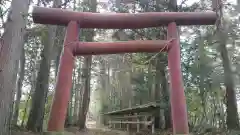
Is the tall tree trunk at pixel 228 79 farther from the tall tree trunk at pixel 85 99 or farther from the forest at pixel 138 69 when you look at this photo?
the tall tree trunk at pixel 85 99

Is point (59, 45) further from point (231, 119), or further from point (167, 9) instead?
point (231, 119)

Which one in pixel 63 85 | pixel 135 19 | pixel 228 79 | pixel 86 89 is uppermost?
pixel 135 19

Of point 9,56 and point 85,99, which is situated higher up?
point 9,56

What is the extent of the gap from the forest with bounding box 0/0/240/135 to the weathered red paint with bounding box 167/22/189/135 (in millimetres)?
335

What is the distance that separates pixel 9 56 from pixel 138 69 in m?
11.1

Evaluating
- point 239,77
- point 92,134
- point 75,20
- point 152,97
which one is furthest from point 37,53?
point 239,77

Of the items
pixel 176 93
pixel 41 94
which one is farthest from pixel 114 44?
pixel 41 94

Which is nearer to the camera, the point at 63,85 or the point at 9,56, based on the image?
the point at 63,85

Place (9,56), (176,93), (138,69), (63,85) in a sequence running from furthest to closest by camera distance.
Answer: (138,69)
(9,56)
(176,93)
(63,85)

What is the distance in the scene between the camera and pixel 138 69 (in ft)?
50.6

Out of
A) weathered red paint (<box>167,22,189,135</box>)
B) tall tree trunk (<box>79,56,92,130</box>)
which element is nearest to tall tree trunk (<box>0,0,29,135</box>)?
weathered red paint (<box>167,22,189,135</box>)

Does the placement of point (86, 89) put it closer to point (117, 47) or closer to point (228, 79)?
point (117, 47)

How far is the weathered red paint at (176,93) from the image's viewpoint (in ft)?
13.8

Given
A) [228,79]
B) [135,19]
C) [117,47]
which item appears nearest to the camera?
[117,47]
